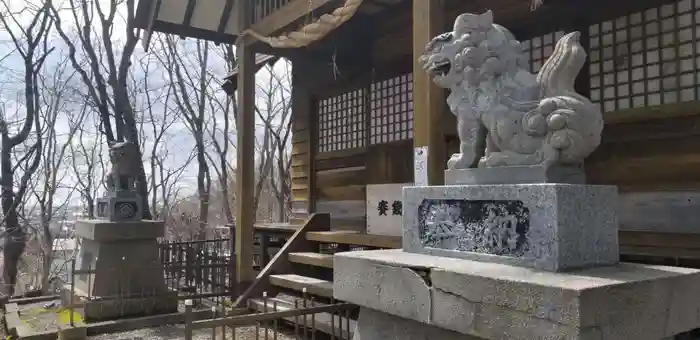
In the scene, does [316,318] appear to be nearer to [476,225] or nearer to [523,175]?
[476,225]

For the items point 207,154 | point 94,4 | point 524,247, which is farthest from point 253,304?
point 207,154

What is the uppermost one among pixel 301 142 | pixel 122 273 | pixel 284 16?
pixel 284 16

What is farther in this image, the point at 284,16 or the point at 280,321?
the point at 284,16

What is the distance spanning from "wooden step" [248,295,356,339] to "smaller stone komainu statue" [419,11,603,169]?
8.66ft

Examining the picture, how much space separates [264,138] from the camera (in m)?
23.8

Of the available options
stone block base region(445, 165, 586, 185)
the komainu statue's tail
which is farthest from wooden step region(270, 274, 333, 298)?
the komainu statue's tail

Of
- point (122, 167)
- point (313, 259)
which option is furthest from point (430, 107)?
point (122, 167)

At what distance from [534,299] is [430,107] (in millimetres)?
2800

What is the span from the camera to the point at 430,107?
527 centimetres

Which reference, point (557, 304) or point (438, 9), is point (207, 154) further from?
point (557, 304)

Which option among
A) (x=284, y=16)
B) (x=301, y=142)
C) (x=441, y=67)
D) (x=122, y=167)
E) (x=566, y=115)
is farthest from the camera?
(x=301, y=142)

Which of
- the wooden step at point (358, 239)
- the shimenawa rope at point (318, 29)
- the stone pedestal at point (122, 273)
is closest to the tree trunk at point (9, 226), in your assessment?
the stone pedestal at point (122, 273)

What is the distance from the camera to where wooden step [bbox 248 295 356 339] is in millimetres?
5909

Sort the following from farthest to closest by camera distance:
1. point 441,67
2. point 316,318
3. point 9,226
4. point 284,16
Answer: point 9,226 < point 284,16 < point 316,318 < point 441,67
